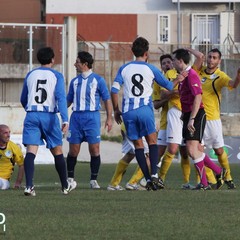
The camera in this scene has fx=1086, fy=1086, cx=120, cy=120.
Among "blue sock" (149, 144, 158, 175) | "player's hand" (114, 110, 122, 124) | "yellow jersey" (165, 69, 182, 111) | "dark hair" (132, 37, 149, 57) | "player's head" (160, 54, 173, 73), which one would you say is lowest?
"blue sock" (149, 144, 158, 175)

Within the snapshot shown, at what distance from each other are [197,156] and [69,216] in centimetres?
460

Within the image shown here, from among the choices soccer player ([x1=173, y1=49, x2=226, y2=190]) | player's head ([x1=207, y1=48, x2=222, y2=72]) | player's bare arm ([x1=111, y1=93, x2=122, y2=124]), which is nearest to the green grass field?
soccer player ([x1=173, y1=49, x2=226, y2=190])

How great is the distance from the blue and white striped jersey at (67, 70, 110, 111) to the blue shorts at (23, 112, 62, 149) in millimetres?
1764

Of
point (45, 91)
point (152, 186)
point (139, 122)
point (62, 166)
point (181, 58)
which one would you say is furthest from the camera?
point (181, 58)

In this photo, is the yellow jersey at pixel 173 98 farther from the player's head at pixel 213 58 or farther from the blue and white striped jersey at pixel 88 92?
the blue and white striped jersey at pixel 88 92

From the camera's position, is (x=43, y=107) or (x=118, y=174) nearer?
(x=43, y=107)

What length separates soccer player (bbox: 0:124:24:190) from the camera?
1597cm

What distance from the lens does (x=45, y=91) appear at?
1397 centimetres

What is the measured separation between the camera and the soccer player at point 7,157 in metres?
16.0

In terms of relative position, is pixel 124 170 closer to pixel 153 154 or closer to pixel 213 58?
pixel 153 154

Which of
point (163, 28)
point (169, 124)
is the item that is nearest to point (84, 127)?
point (169, 124)

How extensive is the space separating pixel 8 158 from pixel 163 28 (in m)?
36.8

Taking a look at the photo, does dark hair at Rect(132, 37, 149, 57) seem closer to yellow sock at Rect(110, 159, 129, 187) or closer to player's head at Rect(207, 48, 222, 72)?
player's head at Rect(207, 48, 222, 72)

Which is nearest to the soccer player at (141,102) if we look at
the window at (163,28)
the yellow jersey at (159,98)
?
the yellow jersey at (159,98)
